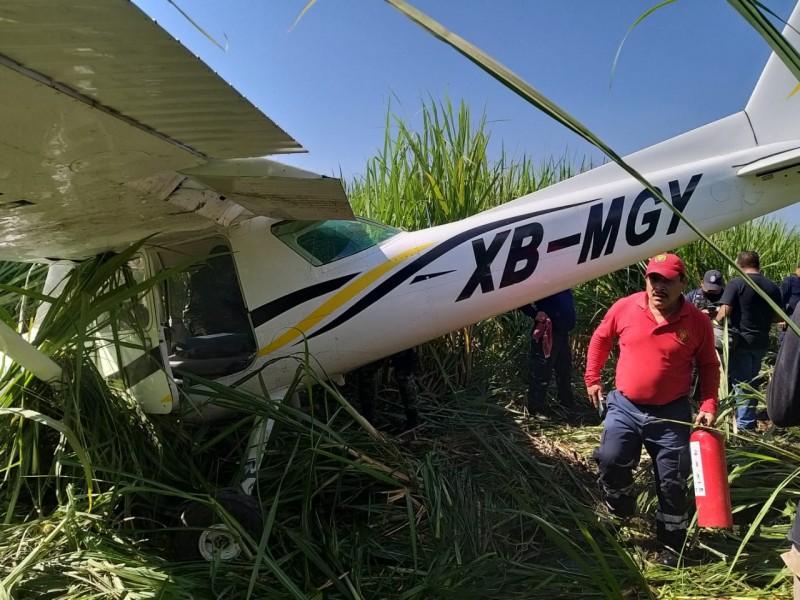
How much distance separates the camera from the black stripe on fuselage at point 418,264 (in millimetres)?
3453

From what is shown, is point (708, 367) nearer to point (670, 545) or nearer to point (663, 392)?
point (663, 392)

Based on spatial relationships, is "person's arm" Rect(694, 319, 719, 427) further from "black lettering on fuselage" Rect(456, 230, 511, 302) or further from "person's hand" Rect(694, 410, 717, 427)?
"black lettering on fuselage" Rect(456, 230, 511, 302)

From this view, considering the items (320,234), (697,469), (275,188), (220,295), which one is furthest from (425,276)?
(697,469)

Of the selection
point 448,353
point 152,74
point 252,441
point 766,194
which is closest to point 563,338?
point 448,353

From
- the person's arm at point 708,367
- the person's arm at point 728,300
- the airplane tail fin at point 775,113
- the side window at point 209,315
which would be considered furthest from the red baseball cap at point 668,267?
the person's arm at point 728,300

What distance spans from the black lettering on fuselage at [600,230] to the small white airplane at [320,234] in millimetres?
10

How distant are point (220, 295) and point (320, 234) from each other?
816 millimetres

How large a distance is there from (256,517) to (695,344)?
244 centimetres

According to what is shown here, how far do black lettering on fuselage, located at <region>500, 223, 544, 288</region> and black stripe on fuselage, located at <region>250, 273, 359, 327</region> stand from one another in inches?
44.1

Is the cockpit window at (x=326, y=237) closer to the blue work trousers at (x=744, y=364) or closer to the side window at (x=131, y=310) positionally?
the side window at (x=131, y=310)

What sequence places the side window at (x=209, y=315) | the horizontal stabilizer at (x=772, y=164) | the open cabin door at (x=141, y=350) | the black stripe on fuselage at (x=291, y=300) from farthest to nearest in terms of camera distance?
the horizontal stabilizer at (x=772, y=164), the side window at (x=209, y=315), the black stripe on fuselage at (x=291, y=300), the open cabin door at (x=141, y=350)

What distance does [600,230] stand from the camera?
3.66 m

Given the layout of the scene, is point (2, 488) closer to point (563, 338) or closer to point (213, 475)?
point (213, 475)

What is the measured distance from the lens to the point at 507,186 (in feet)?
20.9
